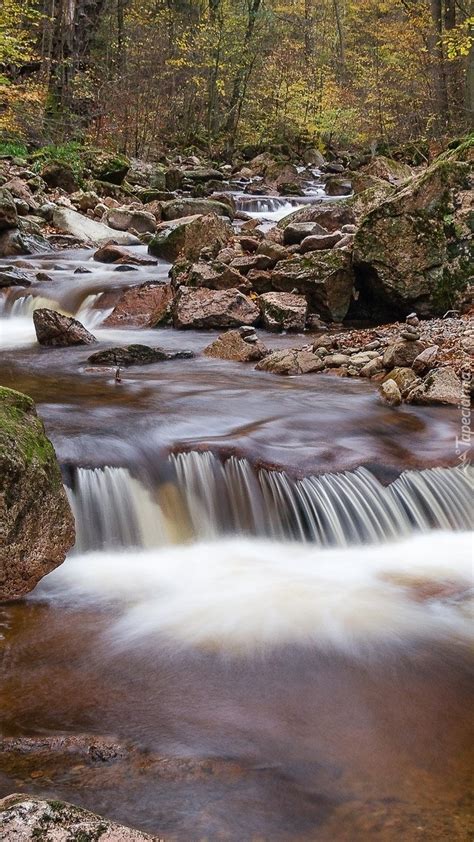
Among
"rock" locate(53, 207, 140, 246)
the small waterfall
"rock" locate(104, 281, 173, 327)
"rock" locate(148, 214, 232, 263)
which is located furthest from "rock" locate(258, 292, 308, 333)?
"rock" locate(53, 207, 140, 246)

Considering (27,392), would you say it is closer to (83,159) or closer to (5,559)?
(5,559)

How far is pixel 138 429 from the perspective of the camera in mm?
5844

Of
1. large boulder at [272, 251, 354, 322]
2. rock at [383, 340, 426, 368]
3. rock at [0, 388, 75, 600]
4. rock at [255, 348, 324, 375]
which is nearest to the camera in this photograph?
rock at [0, 388, 75, 600]

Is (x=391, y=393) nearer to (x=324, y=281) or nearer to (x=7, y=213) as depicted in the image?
(x=324, y=281)

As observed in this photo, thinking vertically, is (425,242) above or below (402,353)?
above

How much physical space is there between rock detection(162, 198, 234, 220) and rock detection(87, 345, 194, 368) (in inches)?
369

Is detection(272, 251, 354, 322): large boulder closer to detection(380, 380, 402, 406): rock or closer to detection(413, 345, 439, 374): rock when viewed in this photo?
detection(413, 345, 439, 374): rock

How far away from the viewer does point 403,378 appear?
7148mm

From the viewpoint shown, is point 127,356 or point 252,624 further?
point 127,356

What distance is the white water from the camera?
3678mm

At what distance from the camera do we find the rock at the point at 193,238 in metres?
12.4

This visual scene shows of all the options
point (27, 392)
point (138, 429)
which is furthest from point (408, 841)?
point (27, 392)

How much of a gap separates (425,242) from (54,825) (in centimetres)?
875

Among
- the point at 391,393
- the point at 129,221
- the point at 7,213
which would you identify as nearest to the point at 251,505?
the point at 391,393
